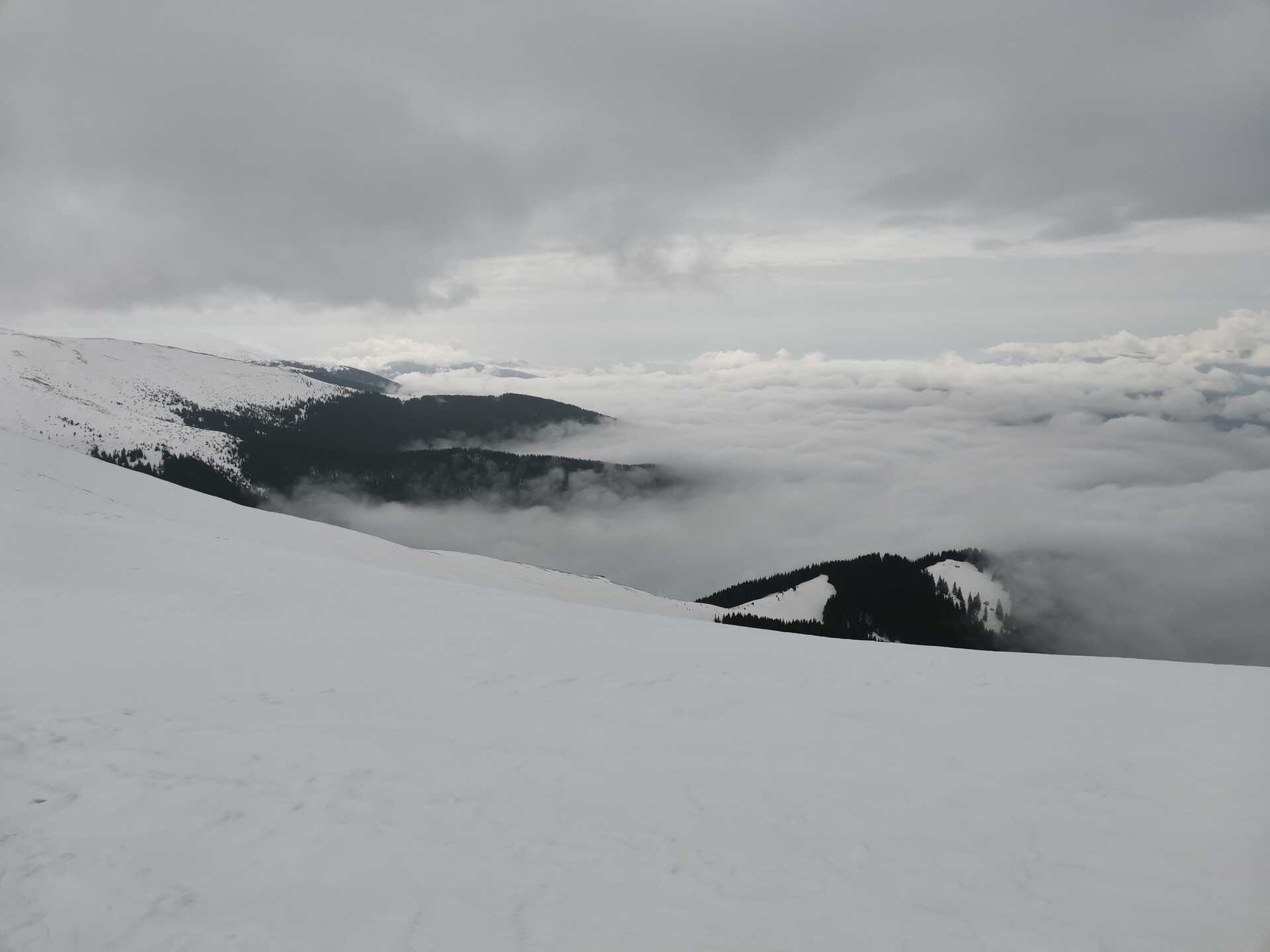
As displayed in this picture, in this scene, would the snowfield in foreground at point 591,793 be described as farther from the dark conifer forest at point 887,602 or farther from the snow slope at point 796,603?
the dark conifer forest at point 887,602

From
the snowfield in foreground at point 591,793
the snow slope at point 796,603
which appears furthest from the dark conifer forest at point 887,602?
the snowfield in foreground at point 591,793

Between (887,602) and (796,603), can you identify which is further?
(887,602)

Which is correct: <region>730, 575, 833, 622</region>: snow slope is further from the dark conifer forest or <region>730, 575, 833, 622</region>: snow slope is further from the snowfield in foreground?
the snowfield in foreground

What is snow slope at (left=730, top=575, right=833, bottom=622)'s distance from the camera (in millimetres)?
151250

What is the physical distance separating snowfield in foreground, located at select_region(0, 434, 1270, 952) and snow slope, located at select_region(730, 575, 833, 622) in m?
134

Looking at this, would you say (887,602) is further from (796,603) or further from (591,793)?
(591,793)

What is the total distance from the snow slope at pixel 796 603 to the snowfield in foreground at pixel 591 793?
13403cm

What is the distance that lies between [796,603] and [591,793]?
15799cm

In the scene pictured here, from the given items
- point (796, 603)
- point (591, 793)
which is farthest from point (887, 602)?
point (591, 793)

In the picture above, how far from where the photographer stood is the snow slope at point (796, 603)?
496ft

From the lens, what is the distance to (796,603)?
521 ft

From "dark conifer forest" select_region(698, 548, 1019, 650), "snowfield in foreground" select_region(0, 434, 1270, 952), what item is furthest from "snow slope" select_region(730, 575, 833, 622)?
"snowfield in foreground" select_region(0, 434, 1270, 952)

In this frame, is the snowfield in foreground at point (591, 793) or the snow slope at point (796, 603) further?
the snow slope at point (796, 603)

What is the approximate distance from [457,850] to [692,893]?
2.62m
